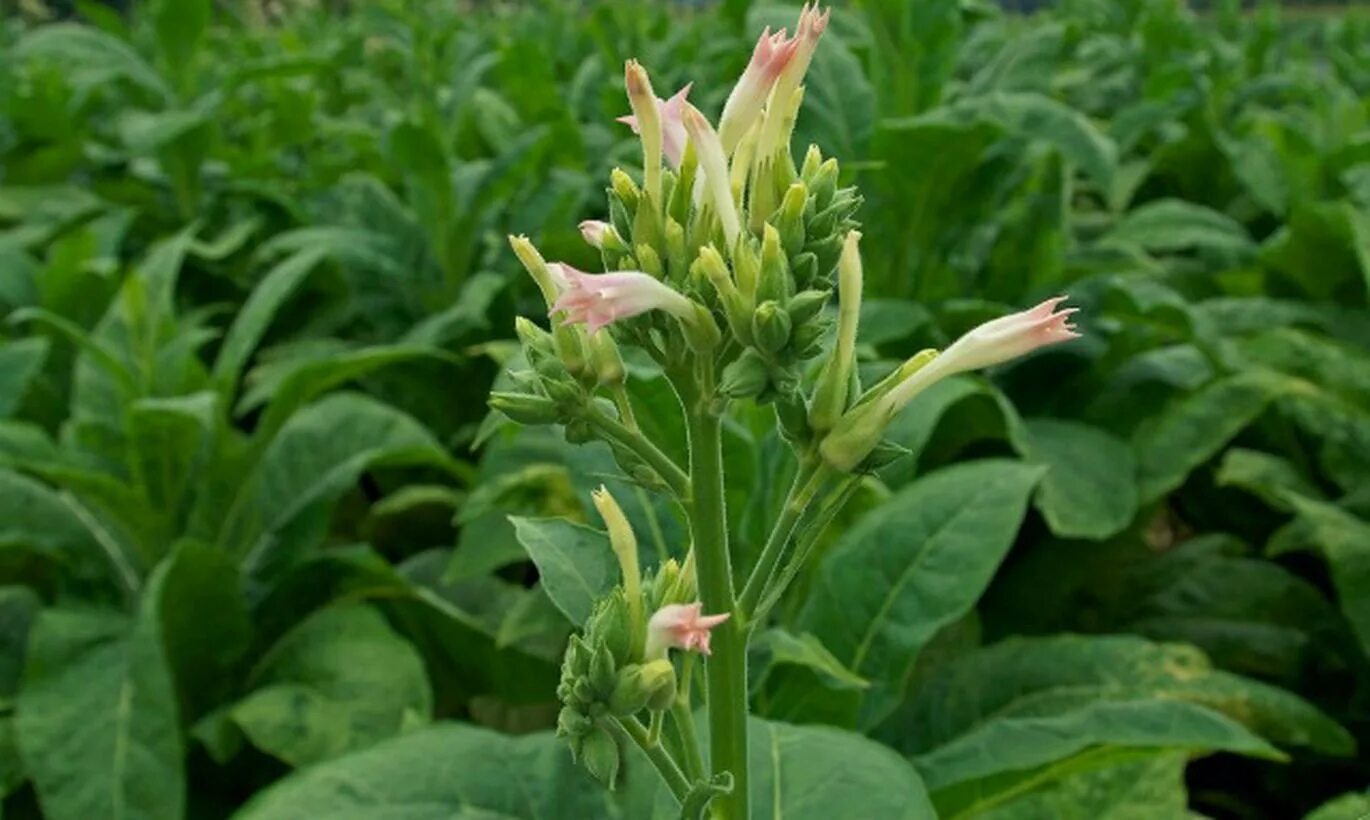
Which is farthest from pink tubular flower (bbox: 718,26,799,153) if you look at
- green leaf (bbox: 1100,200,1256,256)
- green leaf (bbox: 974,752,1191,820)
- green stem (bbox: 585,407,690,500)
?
green leaf (bbox: 1100,200,1256,256)

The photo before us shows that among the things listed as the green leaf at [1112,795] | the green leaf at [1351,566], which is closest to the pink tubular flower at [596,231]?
the green leaf at [1112,795]

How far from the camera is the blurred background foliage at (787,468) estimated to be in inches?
78.3

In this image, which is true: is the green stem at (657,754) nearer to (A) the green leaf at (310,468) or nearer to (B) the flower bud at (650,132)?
(B) the flower bud at (650,132)

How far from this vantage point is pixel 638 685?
100 cm

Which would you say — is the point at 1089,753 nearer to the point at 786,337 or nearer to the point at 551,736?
the point at 551,736

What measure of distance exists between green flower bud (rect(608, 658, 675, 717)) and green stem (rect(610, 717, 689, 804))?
4 centimetres

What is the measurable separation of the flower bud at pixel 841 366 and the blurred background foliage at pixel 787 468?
1.04ft

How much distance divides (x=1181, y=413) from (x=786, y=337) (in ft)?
6.28

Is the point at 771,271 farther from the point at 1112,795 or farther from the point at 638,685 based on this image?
the point at 1112,795

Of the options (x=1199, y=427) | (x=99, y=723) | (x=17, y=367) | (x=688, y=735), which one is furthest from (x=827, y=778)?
(x=17, y=367)

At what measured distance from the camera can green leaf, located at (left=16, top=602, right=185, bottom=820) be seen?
2105 millimetres

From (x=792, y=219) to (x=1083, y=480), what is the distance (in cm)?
171

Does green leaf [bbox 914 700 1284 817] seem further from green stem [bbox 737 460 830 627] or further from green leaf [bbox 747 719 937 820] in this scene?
green stem [bbox 737 460 830 627]

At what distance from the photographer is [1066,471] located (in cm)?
263
